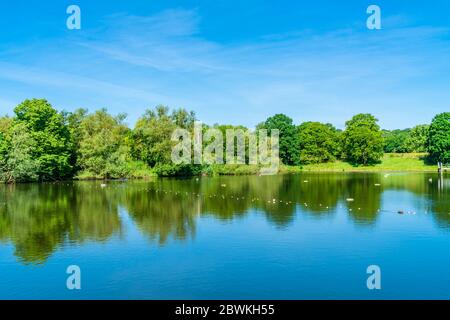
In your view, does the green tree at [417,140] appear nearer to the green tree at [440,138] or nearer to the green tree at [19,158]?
the green tree at [440,138]

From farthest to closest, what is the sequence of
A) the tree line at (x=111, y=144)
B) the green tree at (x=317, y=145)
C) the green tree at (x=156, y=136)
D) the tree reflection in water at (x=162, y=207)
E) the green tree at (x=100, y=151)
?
the green tree at (x=317, y=145), the green tree at (x=156, y=136), the green tree at (x=100, y=151), the tree line at (x=111, y=144), the tree reflection in water at (x=162, y=207)

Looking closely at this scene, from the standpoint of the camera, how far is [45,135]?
64.7m

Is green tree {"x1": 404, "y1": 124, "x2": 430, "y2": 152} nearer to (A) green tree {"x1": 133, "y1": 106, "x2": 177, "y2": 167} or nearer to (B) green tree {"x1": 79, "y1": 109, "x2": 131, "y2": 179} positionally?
(A) green tree {"x1": 133, "y1": 106, "x2": 177, "y2": 167}

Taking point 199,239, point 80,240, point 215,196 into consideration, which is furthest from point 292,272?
point 215,196

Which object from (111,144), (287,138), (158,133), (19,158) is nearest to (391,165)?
(287,138)

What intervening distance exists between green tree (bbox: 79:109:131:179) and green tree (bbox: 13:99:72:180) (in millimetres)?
2727

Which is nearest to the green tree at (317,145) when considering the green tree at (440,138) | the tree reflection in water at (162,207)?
the green tree at (440,138)

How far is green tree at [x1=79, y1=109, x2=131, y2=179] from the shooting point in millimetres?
68000

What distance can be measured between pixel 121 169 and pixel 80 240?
4402cm

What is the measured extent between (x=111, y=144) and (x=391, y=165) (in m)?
55.9

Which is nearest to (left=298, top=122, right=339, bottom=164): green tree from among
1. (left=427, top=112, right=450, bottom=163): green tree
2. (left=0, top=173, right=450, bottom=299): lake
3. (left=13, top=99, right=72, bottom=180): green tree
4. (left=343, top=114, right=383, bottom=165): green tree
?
(left=343, top=114, right=383, bottom=165): green tree

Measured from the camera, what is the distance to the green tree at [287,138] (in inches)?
3875

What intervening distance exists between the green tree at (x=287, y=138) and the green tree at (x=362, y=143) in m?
10.6

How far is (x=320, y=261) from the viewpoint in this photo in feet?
71.4
